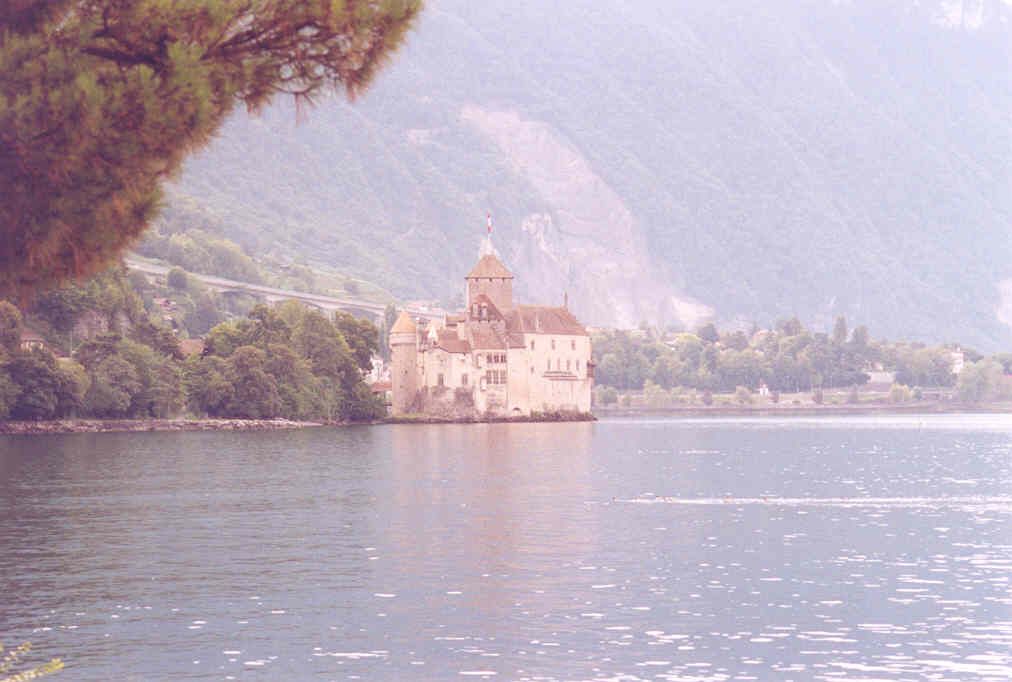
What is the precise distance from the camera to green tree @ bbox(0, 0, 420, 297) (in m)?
20.7

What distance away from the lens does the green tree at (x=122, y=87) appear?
20.7 meters

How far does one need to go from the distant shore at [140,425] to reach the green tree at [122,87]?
129 m

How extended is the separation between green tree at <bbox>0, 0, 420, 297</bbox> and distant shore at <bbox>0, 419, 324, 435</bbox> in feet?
423

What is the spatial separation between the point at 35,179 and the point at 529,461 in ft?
319

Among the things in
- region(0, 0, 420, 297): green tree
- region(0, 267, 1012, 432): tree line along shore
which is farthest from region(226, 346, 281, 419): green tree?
region(0, 0, 420, 297): green tree

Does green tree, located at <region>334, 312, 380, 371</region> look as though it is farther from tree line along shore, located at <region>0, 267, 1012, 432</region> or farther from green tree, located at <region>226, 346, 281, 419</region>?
green tree, located at <region>226, 346, 281, 419</region>

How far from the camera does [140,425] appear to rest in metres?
159

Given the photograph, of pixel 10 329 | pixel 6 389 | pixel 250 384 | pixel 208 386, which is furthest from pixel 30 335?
pixel 6 389

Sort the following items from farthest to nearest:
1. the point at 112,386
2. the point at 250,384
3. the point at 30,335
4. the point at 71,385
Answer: the point at 30,335 → the point at 250,384 → the point at 112,386 → the point at 71,385

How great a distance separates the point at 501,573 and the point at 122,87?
3269 centimetres

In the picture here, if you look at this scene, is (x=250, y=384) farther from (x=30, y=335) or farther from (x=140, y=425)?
(x=30, y=335)

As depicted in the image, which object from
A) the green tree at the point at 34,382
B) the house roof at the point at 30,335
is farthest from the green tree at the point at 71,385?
the house roof at the point at 30,335

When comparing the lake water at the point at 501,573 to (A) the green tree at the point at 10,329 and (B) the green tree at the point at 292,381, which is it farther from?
(B) the green tree at the point at 292,381

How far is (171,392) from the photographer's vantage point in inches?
6368
